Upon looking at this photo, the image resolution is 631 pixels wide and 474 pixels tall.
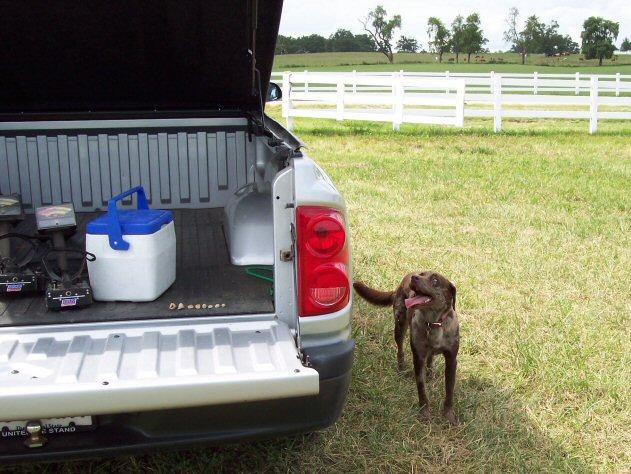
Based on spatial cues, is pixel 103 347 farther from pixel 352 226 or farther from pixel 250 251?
pixel 352 226

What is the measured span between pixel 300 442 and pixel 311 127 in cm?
1359

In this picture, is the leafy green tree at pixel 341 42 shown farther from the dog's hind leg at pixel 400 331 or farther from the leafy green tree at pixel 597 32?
the dog's hind leg at pixel 400 331

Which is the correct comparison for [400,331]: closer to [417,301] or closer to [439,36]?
[417,301]

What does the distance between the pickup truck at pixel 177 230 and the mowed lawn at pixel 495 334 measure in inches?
32.1

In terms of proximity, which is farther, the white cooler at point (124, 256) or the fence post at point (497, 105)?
the fence post at point (497, 105)

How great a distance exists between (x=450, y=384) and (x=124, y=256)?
1.71 meters

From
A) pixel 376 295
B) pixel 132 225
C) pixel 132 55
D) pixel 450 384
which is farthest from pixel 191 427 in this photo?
pixel 132 55

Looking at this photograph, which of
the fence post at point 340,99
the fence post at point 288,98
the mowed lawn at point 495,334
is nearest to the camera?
the mowed lawn at point 495,334

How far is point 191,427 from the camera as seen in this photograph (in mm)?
2311

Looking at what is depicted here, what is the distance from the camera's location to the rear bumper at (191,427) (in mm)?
2234

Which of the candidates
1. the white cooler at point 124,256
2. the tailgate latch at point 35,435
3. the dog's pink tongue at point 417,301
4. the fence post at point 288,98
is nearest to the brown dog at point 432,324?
the dog's pink tongue at point 417,301

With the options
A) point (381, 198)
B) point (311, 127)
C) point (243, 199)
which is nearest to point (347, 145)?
point (311, 127)

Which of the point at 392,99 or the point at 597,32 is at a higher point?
the point at 597,32

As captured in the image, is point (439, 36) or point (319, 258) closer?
point (319, 258)
